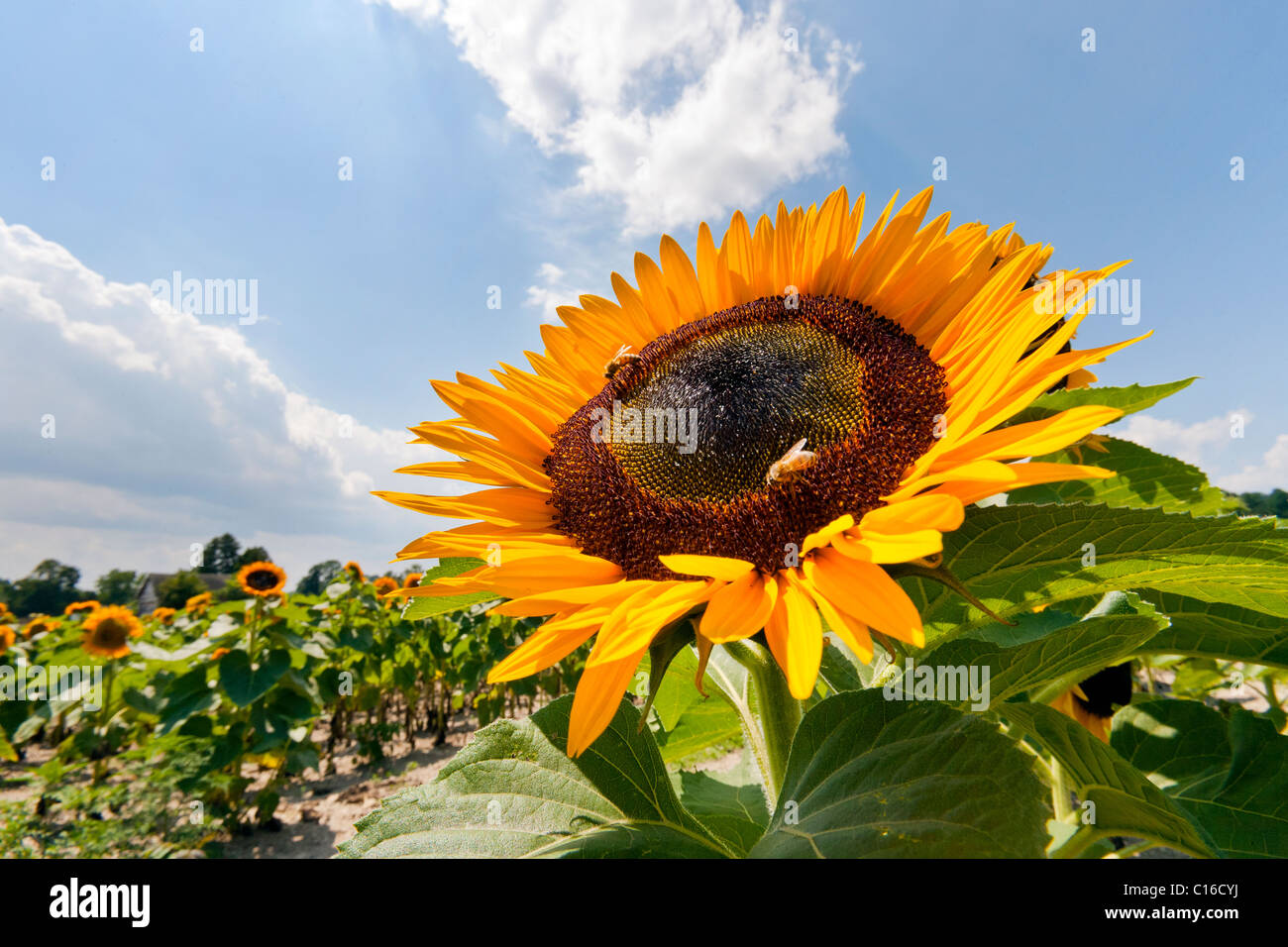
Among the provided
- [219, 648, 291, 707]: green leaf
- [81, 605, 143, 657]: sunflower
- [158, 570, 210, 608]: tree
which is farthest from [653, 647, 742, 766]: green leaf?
[158, 570, 210, 608]: tree

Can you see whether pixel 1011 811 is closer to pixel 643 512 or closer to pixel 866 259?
pixel 643 512

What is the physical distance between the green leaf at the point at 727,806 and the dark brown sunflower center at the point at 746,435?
2.48ft

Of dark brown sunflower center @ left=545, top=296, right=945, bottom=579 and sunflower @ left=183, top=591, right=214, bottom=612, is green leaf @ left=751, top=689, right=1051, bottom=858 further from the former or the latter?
sunflower @ left=183, top=591, right=214, bottom=612

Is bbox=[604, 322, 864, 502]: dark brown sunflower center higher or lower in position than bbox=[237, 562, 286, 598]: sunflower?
higher

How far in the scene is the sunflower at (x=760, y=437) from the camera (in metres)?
1.00

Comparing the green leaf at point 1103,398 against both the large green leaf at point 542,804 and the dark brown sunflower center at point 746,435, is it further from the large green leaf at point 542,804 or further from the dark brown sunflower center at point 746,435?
the large green leaf at point 542,804

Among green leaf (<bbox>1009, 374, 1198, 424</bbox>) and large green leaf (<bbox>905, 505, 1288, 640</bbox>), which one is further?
green leaf (<bbox>1009, 374, 1198, 424</bbox>)

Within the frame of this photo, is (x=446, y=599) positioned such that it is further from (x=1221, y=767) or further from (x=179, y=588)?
(x=179, y=588)

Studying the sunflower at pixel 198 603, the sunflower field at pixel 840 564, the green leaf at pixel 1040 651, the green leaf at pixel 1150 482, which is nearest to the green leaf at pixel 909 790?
the sunflower field at pixel 840 564

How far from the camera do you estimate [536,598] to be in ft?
3.53

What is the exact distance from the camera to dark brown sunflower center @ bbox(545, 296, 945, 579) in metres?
1.29

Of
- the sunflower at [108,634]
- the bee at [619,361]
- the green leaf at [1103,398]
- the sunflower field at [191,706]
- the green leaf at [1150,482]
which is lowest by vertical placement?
the sunflower field at [191,706]
